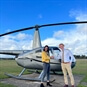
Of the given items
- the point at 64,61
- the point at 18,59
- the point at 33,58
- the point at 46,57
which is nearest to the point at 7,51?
the point at 18,59

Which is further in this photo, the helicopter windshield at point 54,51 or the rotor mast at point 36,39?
the rotor mast at point 36,39

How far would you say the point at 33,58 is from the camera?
1058 centimetres

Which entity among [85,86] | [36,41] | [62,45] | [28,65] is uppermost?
[36,41]

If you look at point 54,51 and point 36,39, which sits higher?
point 36,39

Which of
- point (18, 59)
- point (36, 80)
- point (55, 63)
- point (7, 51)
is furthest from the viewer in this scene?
point (7, 51)

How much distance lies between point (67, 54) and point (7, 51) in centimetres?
663

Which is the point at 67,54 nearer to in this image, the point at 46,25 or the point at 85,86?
the point at 85,86

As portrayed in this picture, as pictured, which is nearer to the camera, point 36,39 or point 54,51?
point 54,51

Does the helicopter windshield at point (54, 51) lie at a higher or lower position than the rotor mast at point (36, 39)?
lower

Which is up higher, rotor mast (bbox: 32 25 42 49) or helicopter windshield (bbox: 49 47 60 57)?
rotor mast (bbox: 32 25 42 49)

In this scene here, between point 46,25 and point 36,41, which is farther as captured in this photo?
point 36,41

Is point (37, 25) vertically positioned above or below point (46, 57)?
above

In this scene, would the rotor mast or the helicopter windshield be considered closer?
the helicopter windshield

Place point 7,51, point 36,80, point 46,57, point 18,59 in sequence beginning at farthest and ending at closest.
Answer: point 7,51 < point 18,59 < point 36,80 < point 46,57
